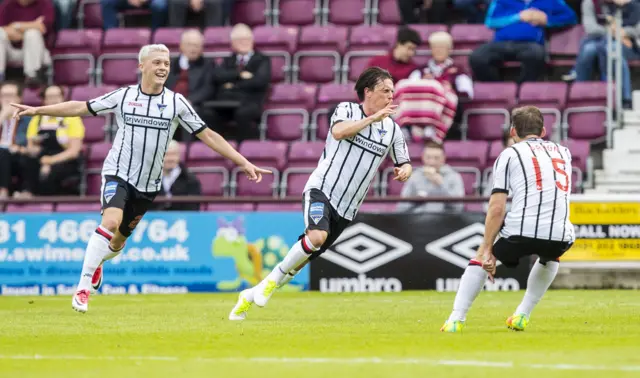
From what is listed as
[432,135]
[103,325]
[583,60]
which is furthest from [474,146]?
[103,325]

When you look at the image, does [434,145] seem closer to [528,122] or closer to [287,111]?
[287,111]

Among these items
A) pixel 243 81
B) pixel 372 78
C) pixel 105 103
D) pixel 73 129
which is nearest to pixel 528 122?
pixel 372 78

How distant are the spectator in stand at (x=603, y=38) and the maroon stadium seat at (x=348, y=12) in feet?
11.8

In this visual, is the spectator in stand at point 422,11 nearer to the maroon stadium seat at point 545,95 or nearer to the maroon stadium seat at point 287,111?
the maroon stadium seat at point 287,111

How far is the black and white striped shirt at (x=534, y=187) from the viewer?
9.26 meters

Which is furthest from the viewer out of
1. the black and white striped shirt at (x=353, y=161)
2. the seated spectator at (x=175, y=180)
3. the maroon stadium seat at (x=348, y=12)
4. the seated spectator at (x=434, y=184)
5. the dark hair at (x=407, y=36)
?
the maroon stadium seat at (x=348, y=12)

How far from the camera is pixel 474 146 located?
17984mm

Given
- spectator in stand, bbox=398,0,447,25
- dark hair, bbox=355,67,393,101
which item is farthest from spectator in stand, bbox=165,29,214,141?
dark hair, bbox=355,67,393,101

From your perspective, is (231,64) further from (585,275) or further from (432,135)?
(585,275)

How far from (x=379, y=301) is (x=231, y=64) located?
603 cm

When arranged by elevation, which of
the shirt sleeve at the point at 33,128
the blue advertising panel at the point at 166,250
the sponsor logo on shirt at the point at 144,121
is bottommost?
the blue advertising panel at the point at 166,250

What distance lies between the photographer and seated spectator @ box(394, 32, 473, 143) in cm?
1755

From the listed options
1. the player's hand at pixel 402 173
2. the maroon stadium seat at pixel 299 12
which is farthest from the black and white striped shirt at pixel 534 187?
the maroon stadium seat at pixel 299 12

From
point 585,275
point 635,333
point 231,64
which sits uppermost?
point 231,64
